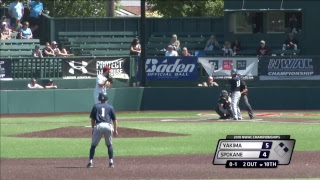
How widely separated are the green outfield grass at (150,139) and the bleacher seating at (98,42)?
7.32 m

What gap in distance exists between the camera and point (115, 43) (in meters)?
40.6

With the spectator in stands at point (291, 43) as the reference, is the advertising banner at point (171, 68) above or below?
below

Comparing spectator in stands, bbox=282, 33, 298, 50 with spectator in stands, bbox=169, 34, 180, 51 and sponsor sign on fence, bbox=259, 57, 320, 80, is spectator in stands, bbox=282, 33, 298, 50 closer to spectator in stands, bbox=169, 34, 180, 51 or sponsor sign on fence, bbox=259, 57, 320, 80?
sponsor sign on fence, bbox=259, 57, 320, 80

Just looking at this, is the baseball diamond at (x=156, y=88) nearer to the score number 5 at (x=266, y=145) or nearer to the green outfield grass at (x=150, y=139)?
the green outfield grass at (x=150, y=139)

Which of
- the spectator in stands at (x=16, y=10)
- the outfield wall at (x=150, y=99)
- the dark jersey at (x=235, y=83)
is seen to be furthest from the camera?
the spectator in stands at (x=16, y=10)

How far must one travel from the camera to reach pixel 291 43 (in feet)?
124

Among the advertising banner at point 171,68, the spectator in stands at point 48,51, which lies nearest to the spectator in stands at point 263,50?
the advertising banner at point 171,68

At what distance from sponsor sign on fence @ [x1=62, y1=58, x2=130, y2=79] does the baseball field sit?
1915 millimetres

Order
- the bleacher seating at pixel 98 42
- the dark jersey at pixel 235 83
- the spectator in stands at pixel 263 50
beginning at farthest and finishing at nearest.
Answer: the bleacher seating at pixel 98 42 → the spectator in stands at pixel 263 50 → the dark jersey at pixel 235 83

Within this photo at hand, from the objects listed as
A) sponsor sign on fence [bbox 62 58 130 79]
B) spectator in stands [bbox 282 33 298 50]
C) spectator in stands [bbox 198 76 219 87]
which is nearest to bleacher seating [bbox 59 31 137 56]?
sponsor sign on fence [bbox 62 58 130 79]

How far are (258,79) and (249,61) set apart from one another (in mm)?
765

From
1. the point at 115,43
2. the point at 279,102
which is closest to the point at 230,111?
the point at 279,102

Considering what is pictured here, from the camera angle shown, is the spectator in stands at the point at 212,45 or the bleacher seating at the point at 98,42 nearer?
the spectator in stands at the point at 212,45

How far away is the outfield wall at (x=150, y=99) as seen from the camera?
34.7m
